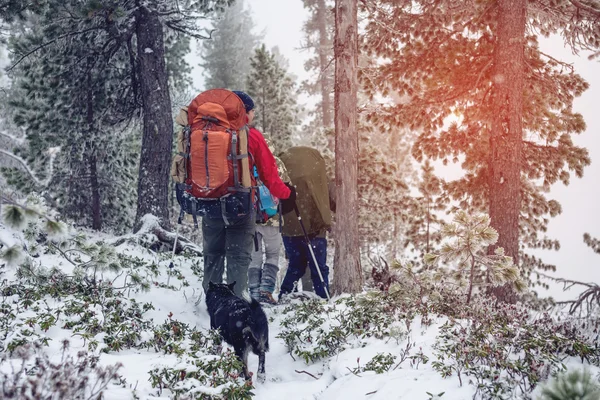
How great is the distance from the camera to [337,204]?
6.74 meters

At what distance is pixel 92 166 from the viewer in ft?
38.9

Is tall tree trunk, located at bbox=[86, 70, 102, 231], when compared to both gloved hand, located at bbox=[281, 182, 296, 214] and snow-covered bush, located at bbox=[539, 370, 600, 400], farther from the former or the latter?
snow-covered bush, located at bbox=[539, 370, 600, 400]

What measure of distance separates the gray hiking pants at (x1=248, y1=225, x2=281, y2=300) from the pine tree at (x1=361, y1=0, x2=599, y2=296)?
11.7 feet

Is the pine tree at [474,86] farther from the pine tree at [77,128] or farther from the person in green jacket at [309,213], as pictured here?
the pine tree at [77,128]

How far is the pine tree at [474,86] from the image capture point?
7992 millimetres

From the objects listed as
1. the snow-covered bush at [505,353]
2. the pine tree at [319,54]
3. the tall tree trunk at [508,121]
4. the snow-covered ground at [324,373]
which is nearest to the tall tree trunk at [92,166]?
the snow-covered ground at [324,373]

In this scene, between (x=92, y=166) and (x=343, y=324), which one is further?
(x=92, y=166)

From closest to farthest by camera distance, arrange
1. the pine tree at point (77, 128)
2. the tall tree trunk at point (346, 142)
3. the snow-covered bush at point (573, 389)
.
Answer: the snow-covered bush at point (573, 389) → the tall tree trunk at point (346, 142) → the pine tree at point (77, 128)

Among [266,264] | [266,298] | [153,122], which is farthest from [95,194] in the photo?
[266,298]

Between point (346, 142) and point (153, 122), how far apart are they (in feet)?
15.0

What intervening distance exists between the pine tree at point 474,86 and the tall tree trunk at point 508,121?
0.64ft

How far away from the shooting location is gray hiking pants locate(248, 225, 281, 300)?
692cm

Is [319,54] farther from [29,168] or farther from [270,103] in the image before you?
[29,168]

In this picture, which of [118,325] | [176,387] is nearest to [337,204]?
[118,325]
